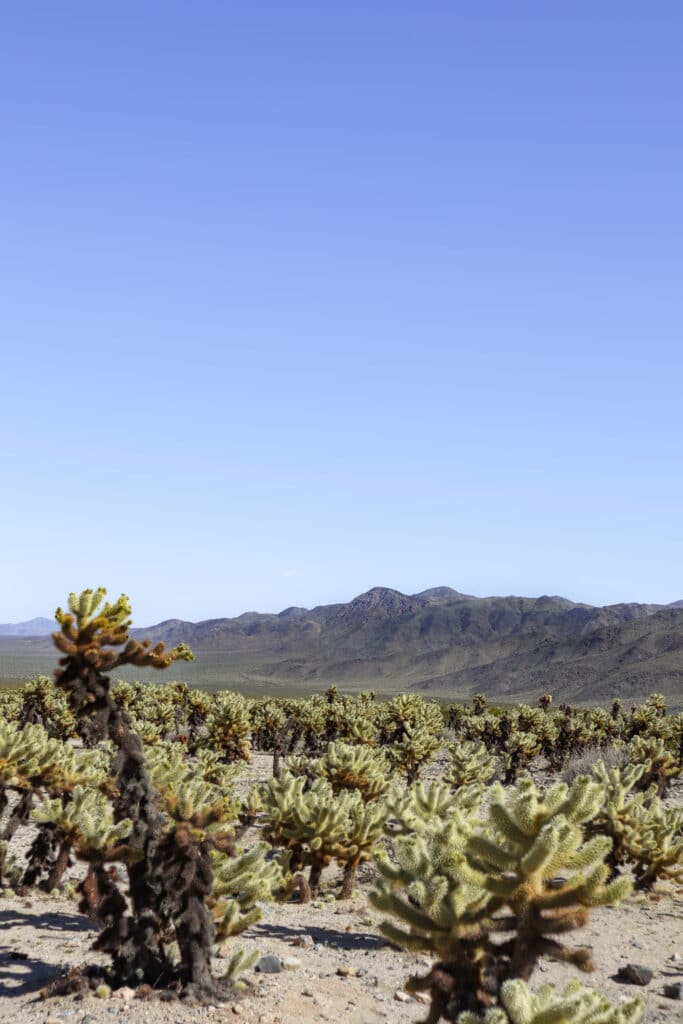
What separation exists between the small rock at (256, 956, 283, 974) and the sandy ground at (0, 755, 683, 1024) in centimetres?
13

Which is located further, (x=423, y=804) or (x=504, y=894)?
(x=423, y=804)

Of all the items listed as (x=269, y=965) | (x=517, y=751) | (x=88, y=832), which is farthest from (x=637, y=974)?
(x=517, y=751)

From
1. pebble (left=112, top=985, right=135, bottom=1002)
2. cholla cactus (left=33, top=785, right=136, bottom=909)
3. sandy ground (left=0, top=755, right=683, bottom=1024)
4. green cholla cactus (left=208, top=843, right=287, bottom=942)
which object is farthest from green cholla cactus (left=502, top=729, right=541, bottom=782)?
pebble (left=112, top=985, right=135, bottom=1002)

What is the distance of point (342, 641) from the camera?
643 feet

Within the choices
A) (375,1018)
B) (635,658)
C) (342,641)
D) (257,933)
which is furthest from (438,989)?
(342,641)

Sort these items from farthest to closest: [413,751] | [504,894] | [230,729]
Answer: [230,729] → [413,751] → [504,894]

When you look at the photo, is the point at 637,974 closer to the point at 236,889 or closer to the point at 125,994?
the point at 236,889

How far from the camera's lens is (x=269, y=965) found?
379 inches

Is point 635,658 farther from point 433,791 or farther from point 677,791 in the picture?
point 433,791

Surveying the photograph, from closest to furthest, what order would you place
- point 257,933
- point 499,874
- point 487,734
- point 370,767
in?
point 499,874, point 257,933, point 370,767, point 487,734

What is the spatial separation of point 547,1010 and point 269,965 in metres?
5.16

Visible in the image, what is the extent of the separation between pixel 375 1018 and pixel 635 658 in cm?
11909

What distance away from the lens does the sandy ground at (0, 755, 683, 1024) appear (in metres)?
7.98

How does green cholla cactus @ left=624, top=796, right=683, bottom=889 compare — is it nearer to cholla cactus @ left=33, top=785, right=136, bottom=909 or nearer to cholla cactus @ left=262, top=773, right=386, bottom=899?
cholla cactus @ left=262, top=773, right=386, bottom=899
